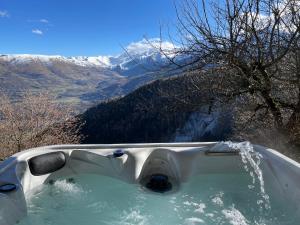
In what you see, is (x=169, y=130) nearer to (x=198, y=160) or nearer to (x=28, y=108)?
(x=28, y=108)

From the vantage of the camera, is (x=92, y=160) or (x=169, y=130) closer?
(x=92, y=160)

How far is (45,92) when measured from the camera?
1555 centimetres

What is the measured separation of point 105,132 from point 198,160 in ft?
148

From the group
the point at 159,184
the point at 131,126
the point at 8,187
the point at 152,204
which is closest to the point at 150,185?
the point at 159,184

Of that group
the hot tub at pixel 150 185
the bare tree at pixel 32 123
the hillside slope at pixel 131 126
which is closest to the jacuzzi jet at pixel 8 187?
the hot tub at pixel 150 185

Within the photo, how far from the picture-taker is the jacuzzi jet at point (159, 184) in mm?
3447

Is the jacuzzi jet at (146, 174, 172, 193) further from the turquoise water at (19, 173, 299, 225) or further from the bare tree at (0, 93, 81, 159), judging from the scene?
the bare tree at (0, 93, 81, 159)

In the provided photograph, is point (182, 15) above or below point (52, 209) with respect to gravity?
above

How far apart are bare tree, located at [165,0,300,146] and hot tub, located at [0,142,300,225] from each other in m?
1.70

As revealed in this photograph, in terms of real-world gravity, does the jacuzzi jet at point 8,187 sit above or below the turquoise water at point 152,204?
above

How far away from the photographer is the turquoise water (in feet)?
9.00

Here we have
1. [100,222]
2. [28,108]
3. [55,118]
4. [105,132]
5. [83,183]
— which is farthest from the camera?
[105,132]

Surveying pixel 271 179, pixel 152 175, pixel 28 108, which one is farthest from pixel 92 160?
pixel 28 108

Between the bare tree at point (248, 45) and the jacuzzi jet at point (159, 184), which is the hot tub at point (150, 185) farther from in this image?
the bare tree at point (248, 45)
